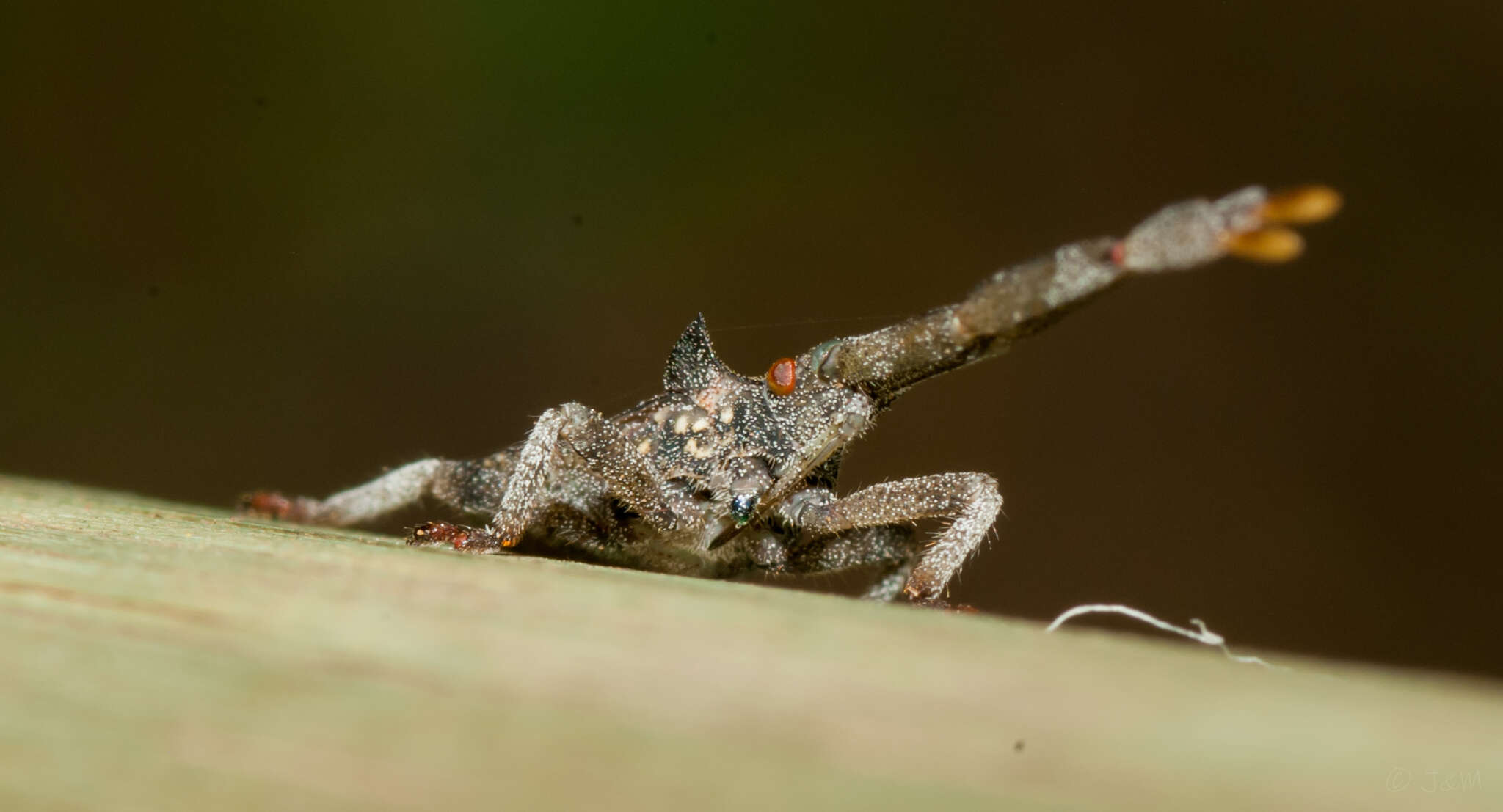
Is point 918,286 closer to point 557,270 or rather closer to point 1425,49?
point 557,270

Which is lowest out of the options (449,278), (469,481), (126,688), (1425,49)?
(126,688)

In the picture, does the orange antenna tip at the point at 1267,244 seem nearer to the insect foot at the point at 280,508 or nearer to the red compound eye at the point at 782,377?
the red compound eye at the point at 782,377

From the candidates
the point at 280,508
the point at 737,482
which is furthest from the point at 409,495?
the point at 737,482

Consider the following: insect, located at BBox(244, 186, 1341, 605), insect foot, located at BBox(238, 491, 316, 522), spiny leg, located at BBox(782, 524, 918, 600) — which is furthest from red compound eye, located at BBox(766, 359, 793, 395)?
insect foot, located at BBox(238, 491, 316, 522)

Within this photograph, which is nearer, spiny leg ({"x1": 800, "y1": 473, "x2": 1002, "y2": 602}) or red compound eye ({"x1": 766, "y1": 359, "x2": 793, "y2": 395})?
spiny leg ({"x1": 800, "y1": 473, "x2": 1002, "y2": 602})

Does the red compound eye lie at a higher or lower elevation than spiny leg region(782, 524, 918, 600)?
higher

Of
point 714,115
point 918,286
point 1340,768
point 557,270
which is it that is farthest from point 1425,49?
point 1340,768

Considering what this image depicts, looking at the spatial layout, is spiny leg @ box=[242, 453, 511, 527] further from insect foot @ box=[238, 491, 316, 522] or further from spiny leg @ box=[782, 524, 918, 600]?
spiny leg @ box=[782, 524, 918, 600]
